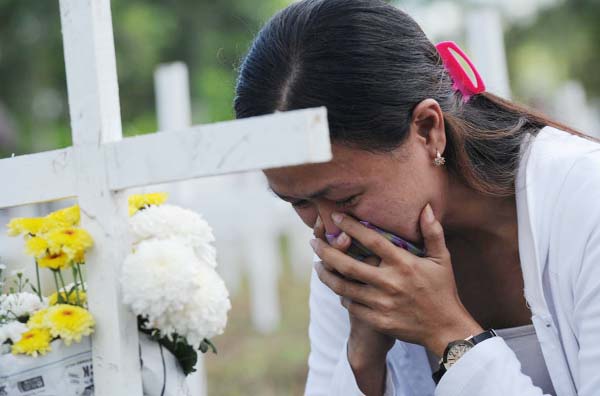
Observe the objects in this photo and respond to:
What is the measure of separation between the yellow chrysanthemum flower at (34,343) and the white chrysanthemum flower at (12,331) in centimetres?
4

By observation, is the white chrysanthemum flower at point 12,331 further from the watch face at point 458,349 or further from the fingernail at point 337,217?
the watch face at point 458,349

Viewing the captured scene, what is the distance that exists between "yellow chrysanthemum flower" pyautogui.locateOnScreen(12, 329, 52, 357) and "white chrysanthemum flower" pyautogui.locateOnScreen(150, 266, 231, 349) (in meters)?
0.20

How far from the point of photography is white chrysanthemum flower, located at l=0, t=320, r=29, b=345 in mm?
1698

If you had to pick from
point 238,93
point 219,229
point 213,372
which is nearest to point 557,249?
point 238,93

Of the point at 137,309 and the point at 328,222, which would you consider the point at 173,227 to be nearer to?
the point at 137,309

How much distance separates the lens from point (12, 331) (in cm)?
171

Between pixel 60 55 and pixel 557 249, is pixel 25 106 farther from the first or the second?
pixel 557 249

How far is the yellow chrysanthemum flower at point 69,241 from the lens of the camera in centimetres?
163

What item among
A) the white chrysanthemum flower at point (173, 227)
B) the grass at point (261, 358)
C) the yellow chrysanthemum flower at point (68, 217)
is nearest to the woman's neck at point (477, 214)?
the white chrysanthemum flower at point (173, 227)

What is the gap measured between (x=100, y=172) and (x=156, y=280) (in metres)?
0.23

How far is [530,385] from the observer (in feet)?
6.32

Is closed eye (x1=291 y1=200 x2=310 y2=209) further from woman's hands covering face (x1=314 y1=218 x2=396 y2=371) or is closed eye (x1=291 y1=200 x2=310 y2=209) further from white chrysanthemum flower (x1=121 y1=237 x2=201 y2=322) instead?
white chrysanthemum flower (x1=121 y1=237 x2=201 y2=322)

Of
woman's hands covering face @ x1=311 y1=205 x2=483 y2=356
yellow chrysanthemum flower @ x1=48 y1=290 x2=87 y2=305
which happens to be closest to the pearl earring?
woman's hands covering face @ x1=311 y1=205 x2=483 y2=356

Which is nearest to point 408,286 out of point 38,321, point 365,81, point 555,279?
point 555,279
